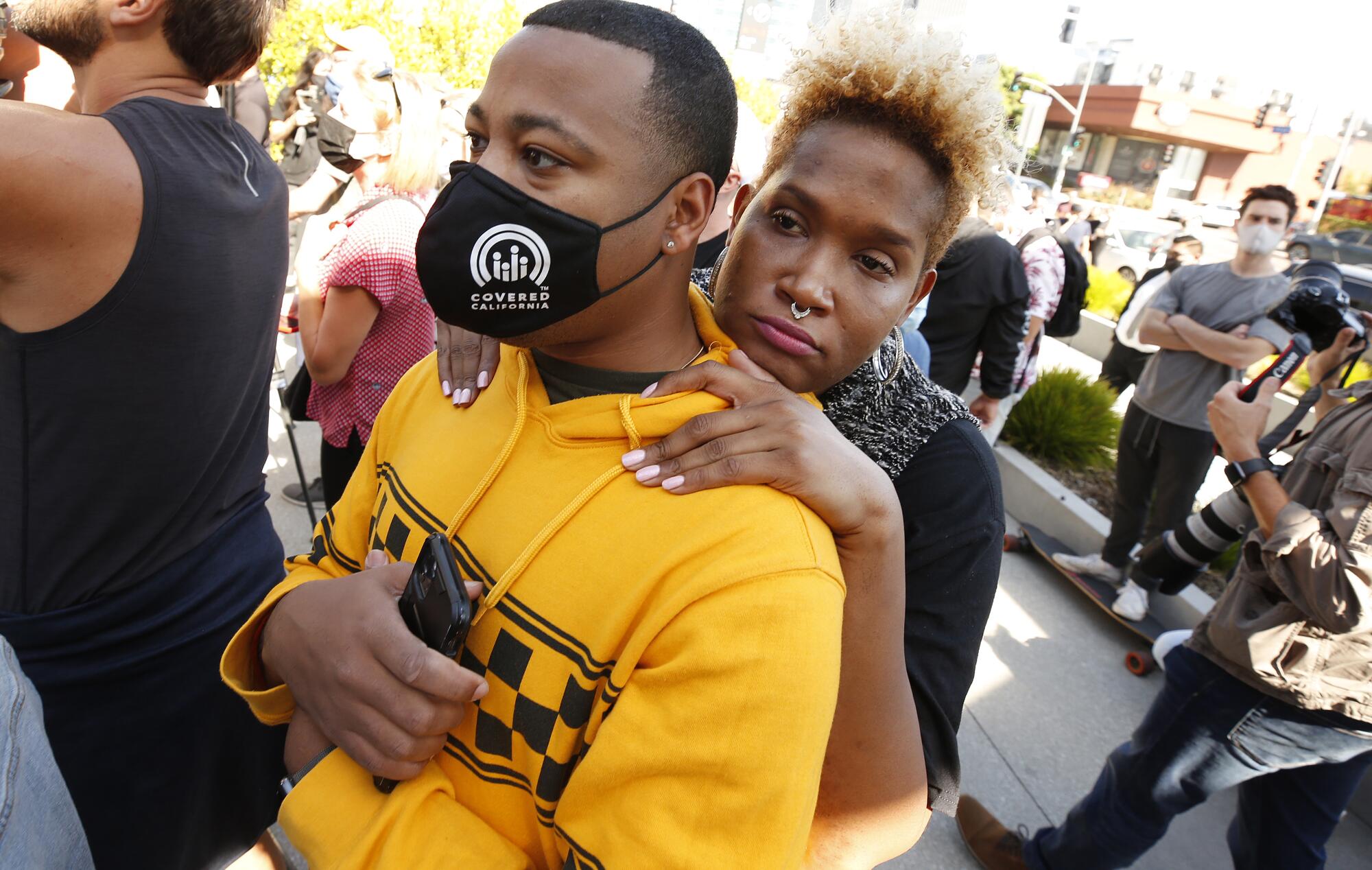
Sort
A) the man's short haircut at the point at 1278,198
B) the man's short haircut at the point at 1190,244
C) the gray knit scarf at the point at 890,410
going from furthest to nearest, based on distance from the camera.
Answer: the man's short haircut at the point at 1190,244 < the man's short haircut at the point at 1278,198 < the gray knit scarf at the point at 890,410

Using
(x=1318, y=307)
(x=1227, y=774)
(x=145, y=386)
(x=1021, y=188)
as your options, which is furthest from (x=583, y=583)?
(x=1021, y=188)

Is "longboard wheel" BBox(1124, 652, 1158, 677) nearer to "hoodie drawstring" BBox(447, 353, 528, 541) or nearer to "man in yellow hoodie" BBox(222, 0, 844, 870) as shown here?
"man in yellow hoodie" BBox(222, 0, 844, 870)

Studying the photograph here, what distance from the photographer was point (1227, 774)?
7.97 feet

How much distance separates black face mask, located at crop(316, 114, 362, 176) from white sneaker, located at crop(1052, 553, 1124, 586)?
4.56m

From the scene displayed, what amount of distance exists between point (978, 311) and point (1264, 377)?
161 centimetres

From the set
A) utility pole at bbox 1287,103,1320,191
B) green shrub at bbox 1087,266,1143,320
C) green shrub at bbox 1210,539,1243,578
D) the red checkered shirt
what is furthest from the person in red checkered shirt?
utility pole at bbox 1287,103,1320,191

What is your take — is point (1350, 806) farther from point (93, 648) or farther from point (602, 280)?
point (93, 648)

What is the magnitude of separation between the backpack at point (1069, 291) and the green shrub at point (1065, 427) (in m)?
0.59

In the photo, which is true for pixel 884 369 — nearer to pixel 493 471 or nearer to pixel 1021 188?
pixel 493 471

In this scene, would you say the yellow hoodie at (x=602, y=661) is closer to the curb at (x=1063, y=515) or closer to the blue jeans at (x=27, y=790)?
the blue jeans at (x=27, y=790)

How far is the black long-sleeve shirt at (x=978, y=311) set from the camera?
176 inches

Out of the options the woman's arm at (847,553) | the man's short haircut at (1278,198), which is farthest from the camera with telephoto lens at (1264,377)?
the woman's arm at (847,553)

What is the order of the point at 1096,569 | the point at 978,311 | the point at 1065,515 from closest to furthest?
the point at 978,311 < the point at 1096,569 < the point at 1065,515

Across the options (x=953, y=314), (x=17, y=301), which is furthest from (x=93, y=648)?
(x=953, y=314)
